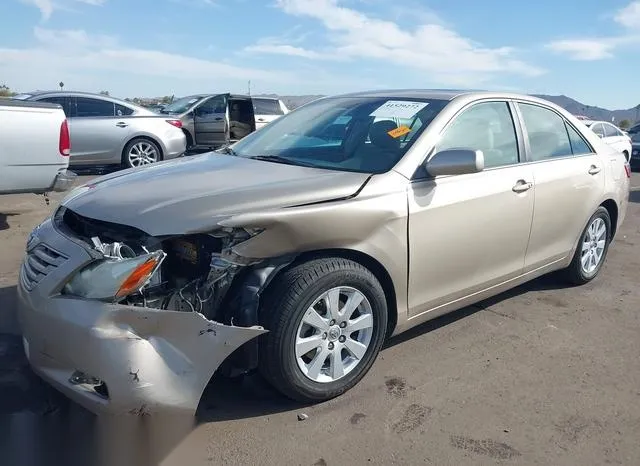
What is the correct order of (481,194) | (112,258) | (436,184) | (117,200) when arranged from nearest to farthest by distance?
(112,258) → (117,200) → (436,184) → (481,194)

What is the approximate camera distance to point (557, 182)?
4.42 m

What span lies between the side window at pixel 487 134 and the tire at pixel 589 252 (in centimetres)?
128

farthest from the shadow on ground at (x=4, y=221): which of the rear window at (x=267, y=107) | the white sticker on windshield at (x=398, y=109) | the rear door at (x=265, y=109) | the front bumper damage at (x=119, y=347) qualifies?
the rear window at (x=267, y=107)

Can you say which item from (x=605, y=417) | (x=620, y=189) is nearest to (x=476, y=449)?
(x=605, y=417)

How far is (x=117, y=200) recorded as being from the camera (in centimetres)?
300

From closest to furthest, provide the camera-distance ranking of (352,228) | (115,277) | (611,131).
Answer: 1. (115,277)
2. (352,228)
3. (611,131)

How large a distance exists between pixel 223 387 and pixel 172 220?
1055 mm

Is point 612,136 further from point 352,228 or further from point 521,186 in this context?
point 352,228

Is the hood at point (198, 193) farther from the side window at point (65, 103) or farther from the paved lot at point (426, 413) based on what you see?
the side window at point (65, 103)

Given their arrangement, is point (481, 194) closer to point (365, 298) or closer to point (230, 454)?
point (365, 298)

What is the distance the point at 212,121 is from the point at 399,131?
9912 mm

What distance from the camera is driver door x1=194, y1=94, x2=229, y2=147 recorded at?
504 inches

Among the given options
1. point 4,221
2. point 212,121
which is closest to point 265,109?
point 212,121

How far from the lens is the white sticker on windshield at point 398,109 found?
3822 millimetres
